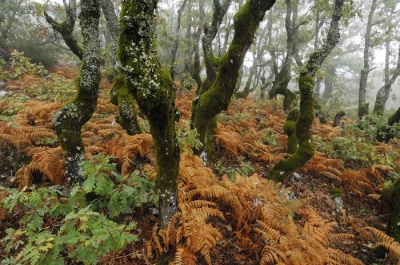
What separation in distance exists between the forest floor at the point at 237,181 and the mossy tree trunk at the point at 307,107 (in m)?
0.51

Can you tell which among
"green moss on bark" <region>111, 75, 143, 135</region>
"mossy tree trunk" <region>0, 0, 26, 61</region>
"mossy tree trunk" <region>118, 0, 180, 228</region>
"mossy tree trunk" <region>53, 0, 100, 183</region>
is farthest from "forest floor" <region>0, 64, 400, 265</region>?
"mossy tree trunk" <region>0, 0, 26, 61</region>

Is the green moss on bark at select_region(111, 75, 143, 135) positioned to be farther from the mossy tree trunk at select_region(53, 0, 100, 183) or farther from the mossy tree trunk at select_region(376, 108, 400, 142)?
the mossy tree trunk at select_region(376, 108, 400, 142)

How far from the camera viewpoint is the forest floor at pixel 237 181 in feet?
11.6

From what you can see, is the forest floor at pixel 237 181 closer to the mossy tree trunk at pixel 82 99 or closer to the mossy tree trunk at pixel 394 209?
the mossy tree trunk at pixel 394 209

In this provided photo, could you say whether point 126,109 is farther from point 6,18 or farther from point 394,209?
point 6,18

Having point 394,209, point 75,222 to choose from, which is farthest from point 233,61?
point 394,209

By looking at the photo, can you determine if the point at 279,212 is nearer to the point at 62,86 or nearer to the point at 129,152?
the point at 129,152

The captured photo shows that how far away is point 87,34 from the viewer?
390cm

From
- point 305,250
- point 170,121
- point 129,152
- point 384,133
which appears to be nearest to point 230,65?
point 170,121

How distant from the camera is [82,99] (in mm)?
3992

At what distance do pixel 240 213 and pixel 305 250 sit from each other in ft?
3.80

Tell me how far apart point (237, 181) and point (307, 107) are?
3.04 metres

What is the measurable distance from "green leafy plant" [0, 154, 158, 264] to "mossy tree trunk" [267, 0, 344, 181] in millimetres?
3783

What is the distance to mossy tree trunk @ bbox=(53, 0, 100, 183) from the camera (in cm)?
383
